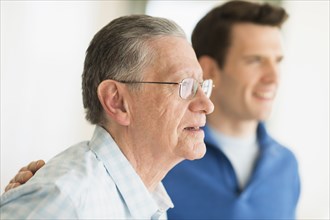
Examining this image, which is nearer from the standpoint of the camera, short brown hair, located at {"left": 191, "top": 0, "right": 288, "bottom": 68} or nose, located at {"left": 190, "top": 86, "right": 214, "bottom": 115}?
nose, located at {"left": 190, "top": 86, "right": 214, "bottom": 115}

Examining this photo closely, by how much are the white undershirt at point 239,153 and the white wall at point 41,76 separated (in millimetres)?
587

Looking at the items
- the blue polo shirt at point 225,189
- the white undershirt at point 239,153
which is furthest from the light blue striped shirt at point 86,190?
the white undershirt at point 239,153

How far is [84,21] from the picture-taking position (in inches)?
83.3

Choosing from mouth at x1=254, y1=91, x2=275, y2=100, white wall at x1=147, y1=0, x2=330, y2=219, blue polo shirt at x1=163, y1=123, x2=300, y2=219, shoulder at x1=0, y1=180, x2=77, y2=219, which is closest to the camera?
shoulder at x1=0, y1=180, x2=77, y2=219

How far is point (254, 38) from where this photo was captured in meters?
2.10

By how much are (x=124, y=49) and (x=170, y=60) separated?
13 cm

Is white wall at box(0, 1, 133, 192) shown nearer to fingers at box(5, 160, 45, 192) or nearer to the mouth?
fingers at box(5, 160, 45, 192)

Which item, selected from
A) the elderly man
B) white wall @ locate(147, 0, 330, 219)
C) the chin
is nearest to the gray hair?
the elderly man

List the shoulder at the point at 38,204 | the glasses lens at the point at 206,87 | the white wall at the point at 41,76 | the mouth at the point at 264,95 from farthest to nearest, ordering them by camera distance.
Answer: the mouth at the point at 264,95 < the white wall at the point at 41,76 < the glasses lens at the point at 206,87 < the shoulder at the point at 38,204

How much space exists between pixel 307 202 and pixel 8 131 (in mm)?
1727

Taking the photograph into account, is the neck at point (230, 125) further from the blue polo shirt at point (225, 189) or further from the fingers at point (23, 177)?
the fingers at point (23, 177)

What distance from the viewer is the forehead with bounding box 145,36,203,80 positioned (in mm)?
1344

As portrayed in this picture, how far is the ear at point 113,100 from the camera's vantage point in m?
1.33

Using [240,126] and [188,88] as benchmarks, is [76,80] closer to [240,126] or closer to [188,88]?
[240,126]
